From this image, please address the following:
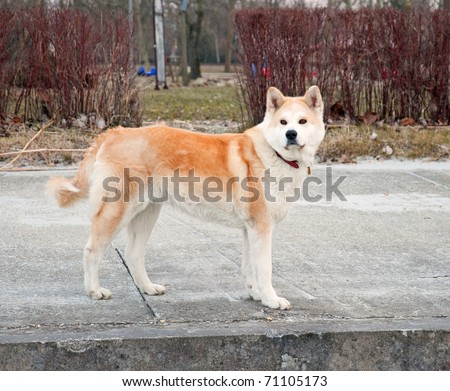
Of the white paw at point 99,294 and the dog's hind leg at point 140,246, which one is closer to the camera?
the white paw at point 99,294

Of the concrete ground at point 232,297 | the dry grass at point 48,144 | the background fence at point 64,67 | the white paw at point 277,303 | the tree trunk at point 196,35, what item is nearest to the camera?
the concrete ground at point 232,297

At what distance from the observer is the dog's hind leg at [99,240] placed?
16.1 feet

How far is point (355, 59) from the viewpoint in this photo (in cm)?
1148

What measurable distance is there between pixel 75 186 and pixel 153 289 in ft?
2.70

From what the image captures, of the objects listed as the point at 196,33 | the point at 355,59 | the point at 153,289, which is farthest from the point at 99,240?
the point at 196,33

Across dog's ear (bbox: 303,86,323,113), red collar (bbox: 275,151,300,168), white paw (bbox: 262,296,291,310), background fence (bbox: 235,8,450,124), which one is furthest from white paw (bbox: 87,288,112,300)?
background fence (bbox: 235,8,450,124)

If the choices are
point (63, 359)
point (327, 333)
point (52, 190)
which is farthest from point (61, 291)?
Result: point (327, 333)

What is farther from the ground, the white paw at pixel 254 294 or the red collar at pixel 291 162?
the red collar at pixel 291 162

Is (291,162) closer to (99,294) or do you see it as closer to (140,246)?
(140,246)

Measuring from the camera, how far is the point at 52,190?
16.9 ft

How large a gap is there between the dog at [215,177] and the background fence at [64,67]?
6312 millimetres

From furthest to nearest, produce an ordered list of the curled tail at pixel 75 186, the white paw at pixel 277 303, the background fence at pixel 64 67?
the background fence at pixel 64 67 < the curled tail at pixel 75 186 < the white paw at pixel 277 303

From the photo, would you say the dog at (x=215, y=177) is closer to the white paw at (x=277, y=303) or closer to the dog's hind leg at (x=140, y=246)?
the white paw at (x=277, y=303)

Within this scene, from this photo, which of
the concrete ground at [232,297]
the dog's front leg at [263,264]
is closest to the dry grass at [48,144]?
the concrete ground at [232,297]
